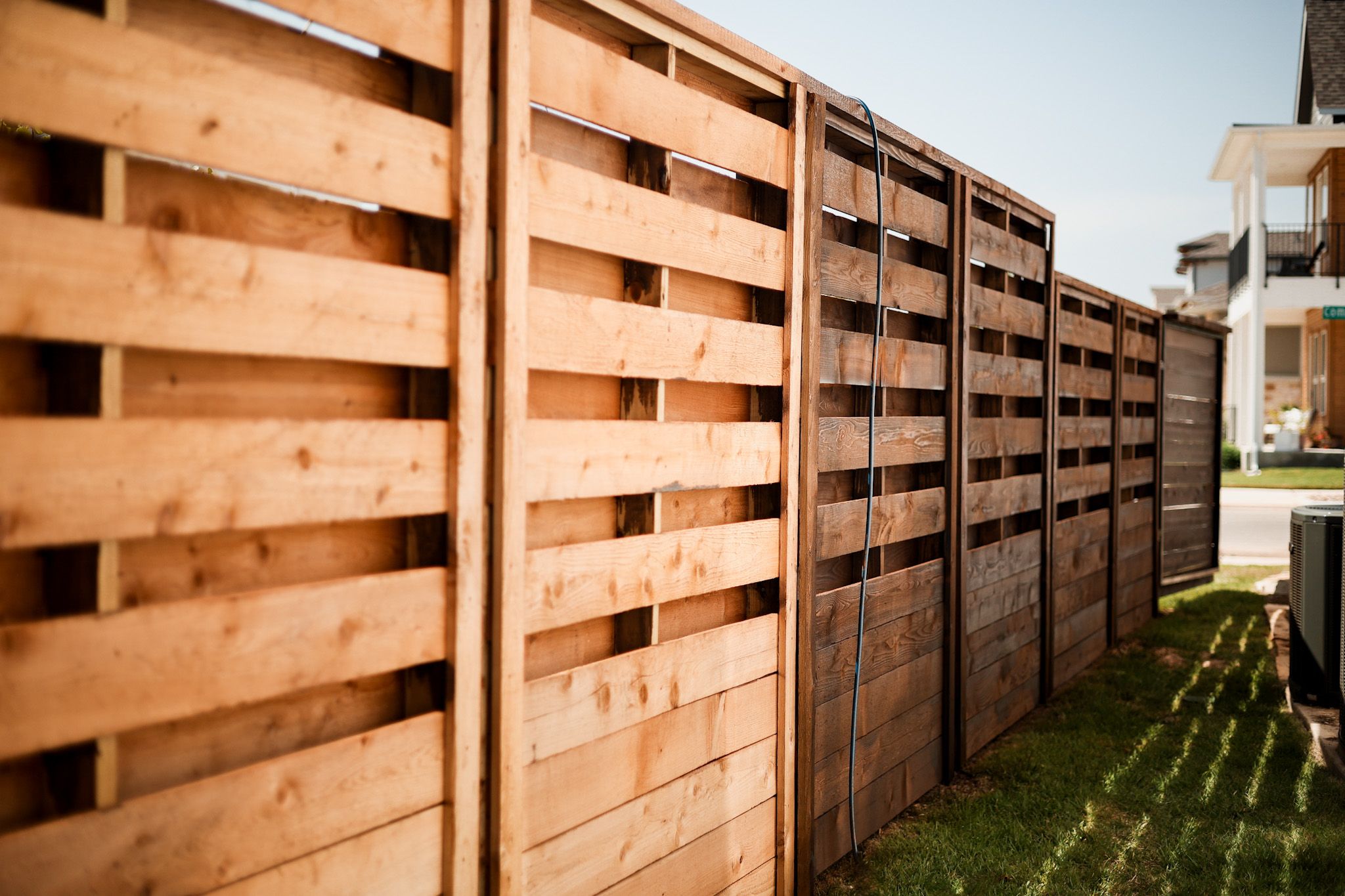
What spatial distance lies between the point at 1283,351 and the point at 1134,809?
29687 millimetres

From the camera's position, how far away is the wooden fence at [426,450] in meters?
1.40

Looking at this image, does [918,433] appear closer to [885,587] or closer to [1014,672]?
[885,587]

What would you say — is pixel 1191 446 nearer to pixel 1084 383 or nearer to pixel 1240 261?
pixel 1084 383

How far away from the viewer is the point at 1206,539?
9383 millimetres

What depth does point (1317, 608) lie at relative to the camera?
487 centimetres

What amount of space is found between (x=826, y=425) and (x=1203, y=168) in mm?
27762

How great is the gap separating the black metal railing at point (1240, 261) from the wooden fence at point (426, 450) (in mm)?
23152

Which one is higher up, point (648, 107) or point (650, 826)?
point (648, 107)

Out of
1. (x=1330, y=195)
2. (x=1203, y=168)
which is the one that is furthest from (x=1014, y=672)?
(x=1203, y=168)

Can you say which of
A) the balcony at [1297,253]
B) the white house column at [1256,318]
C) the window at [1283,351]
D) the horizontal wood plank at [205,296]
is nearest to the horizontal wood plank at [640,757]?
the horizontal wood plank at [205,296]

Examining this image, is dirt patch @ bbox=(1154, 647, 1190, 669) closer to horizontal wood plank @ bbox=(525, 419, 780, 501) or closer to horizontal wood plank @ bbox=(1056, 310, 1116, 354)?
horizontal wood plank @ bbox=(1056, 310, 1116, 354)

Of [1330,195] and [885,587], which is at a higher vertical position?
[1330,195]

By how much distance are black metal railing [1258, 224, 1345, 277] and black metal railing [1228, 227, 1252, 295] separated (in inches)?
16.6

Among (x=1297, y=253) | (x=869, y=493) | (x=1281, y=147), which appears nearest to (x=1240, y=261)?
(x=1297, y=253)
